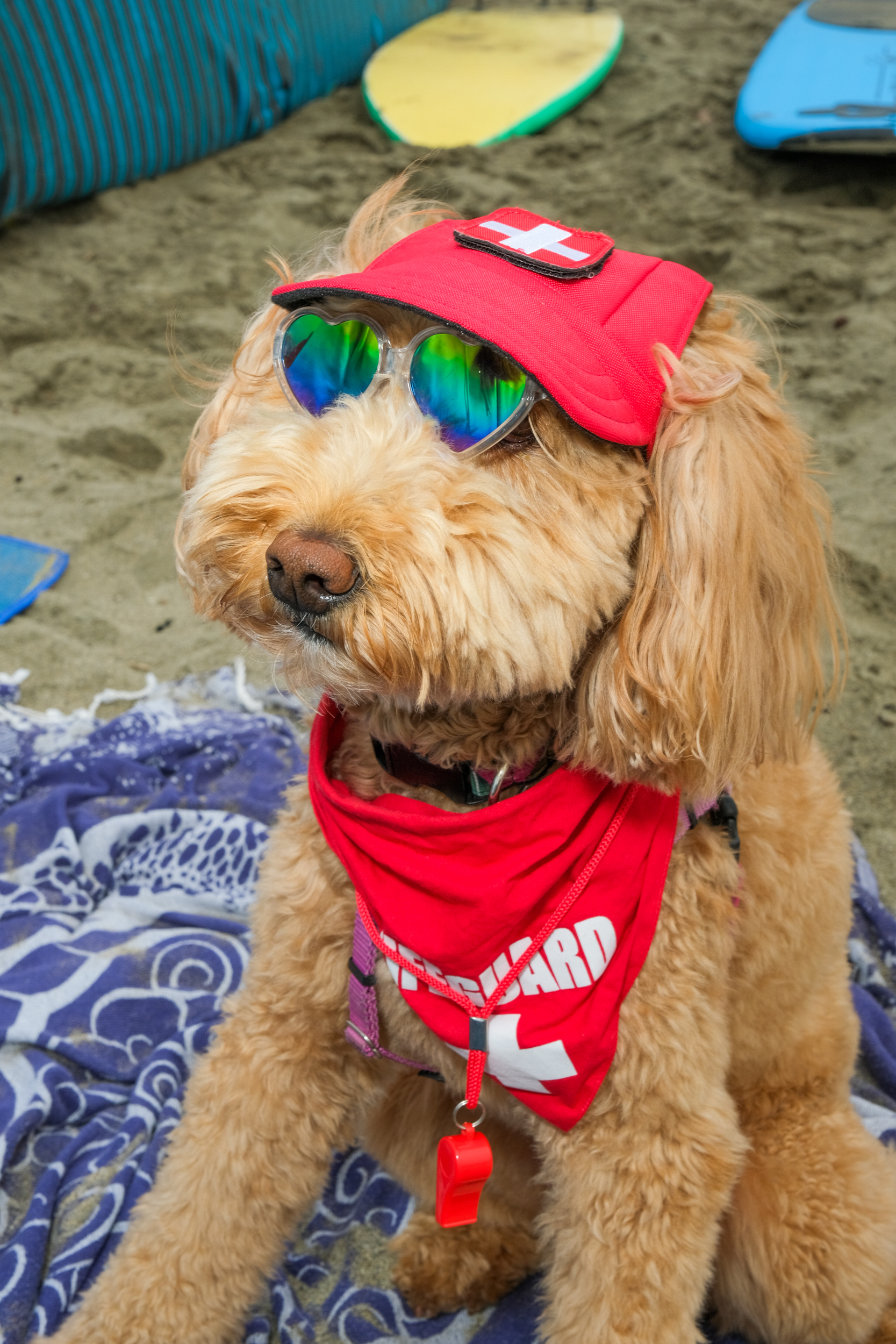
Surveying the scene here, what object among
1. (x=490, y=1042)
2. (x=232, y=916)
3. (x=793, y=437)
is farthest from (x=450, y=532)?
(x=232, y=916)

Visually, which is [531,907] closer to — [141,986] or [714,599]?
[714,599]

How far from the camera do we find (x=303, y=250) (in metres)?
2.67

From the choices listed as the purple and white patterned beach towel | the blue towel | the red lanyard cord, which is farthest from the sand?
the red lanyard cord

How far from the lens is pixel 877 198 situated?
18.8 ft

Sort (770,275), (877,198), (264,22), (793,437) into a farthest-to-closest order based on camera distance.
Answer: (264,22) → (877,198) → (770,275) → (793,437)

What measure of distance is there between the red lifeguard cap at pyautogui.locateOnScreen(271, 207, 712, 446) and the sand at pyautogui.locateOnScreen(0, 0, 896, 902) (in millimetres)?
1613

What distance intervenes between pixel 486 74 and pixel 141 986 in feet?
21.9

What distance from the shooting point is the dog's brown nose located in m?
1.23

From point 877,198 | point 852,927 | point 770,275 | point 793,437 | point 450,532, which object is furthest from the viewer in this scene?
→ point 877,198

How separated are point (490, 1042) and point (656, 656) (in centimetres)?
64

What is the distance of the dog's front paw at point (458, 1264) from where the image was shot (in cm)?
200

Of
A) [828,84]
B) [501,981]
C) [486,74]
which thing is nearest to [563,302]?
[501,981]

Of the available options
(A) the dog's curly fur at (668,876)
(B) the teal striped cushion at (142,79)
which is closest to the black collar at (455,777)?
(A) the dog's curly fur at (668,876)

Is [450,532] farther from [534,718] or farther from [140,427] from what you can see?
[140,427]
